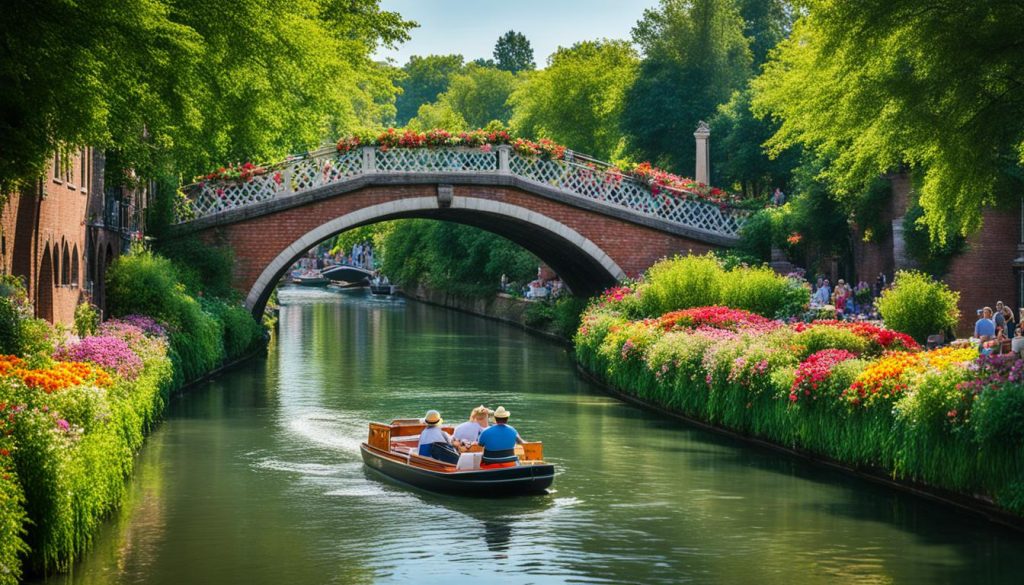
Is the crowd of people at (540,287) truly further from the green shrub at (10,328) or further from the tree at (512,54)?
the tree at (512,54)

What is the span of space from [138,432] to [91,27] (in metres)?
5.83

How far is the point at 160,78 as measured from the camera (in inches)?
790

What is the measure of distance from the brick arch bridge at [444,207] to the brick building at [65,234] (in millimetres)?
3184

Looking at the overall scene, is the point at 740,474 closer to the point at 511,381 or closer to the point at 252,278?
the point at 511,381

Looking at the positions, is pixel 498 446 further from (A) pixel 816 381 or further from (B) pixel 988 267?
(B) pixel 988 267

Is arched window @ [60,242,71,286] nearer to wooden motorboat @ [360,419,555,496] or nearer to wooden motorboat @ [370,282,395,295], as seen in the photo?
wooden motorboat @ [360,419,555,496]

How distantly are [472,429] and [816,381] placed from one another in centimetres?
508

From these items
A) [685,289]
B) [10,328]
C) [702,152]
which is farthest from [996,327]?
[702,152]

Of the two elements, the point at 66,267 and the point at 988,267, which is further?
the point at 988,267

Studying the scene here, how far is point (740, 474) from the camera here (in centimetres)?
2025

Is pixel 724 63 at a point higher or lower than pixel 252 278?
higher

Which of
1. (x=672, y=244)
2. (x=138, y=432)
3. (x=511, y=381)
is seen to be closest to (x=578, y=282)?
(x=672, y=244)

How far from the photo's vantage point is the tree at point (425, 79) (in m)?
142

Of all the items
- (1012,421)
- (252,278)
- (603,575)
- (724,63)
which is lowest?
(603,575)
